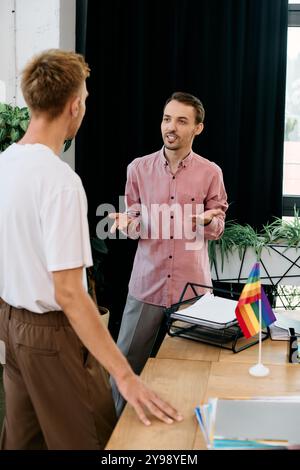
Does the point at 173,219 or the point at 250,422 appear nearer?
the point at 250,422

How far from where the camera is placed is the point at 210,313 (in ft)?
6.77

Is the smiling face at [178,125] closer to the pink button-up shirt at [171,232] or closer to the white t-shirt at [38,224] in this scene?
the pink button-up shirt at [171,232]

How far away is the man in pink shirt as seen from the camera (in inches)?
115

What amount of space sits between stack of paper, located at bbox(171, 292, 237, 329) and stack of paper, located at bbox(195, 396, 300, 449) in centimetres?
47

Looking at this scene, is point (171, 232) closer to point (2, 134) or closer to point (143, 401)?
point (2, 134)

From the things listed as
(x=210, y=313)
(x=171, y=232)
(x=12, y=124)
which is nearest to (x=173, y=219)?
(x=171, y=232)

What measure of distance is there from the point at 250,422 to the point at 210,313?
68 centimetres

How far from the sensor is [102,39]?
420 centimetres

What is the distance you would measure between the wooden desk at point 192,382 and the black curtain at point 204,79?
2332mm

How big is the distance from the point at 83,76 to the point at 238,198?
9.15 feet

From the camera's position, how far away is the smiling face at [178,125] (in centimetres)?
292

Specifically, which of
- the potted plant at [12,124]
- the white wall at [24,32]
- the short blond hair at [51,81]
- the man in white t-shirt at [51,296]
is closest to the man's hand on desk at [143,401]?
the man in white t-shirt at [51,296]

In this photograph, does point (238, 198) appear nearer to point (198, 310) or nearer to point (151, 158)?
point (151, 158)
